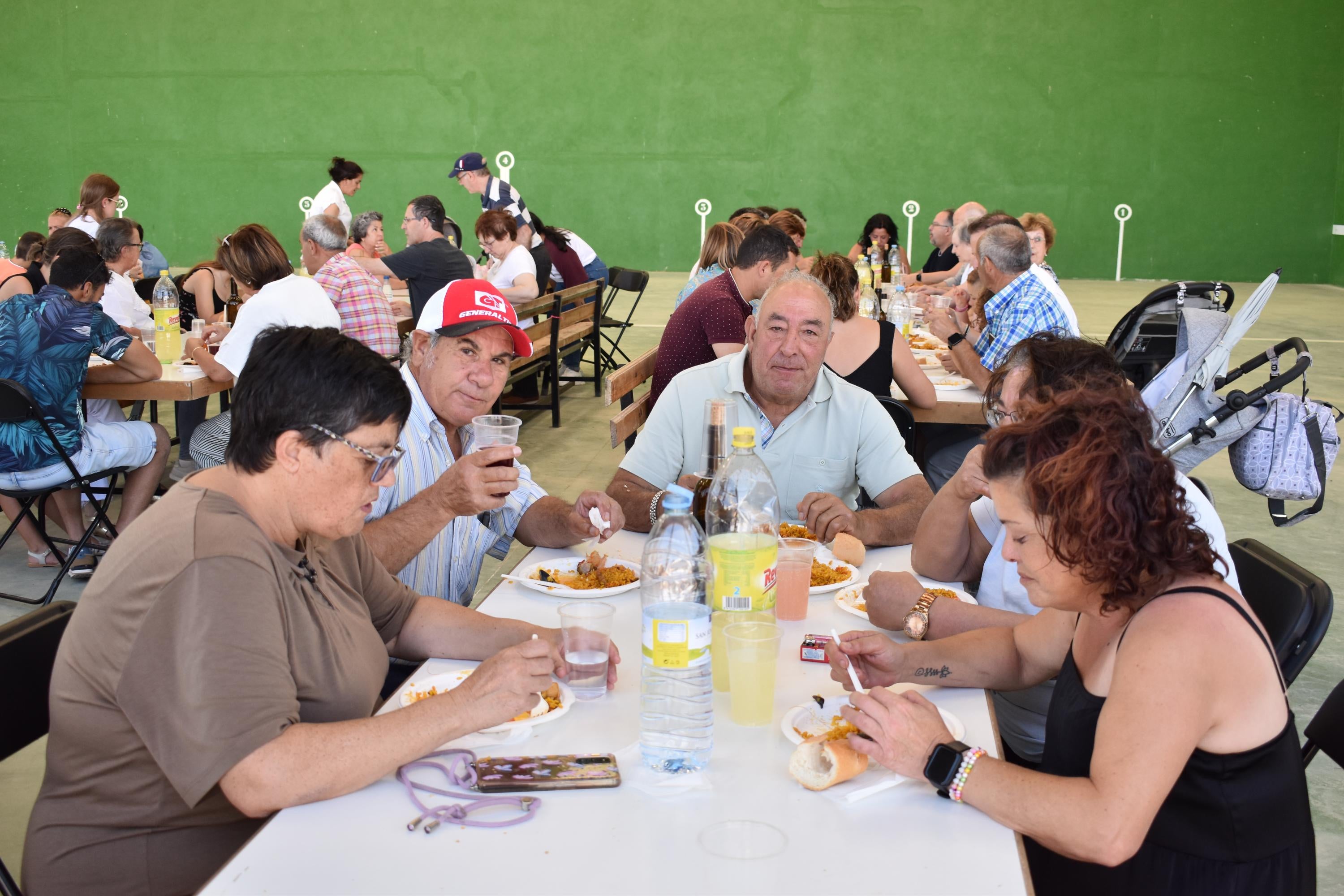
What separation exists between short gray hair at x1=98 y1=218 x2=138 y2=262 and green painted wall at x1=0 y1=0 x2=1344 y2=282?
8819 millimetres

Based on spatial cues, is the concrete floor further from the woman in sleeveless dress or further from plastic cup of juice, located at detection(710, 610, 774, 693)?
plastic cup of juice, located at detection(710, 610, 774, 693)

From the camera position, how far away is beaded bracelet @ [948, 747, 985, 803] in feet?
4.67

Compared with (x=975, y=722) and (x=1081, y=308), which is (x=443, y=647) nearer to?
(x=975, y=722)

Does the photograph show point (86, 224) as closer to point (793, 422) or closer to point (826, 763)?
point (793, 422)

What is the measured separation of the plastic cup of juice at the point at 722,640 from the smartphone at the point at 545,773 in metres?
0.28

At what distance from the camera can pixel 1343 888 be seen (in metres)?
2.61

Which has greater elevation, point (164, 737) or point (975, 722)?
point (164, 737)

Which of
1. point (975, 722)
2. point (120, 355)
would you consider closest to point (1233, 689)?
point (975, 722)

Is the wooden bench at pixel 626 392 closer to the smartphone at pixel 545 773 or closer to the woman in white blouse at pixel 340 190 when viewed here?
the smartphone at pixel 545 773

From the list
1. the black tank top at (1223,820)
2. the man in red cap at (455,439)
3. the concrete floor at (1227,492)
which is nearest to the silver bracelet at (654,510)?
the man in red cap at (455,439)

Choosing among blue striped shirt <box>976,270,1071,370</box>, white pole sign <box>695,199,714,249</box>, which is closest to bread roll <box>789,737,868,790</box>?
blue striped shirt <box>976,270,1071,370</box>

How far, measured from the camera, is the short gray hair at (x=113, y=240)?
6133mm

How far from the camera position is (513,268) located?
7.66 m

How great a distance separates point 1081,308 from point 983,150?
10.4 feet
